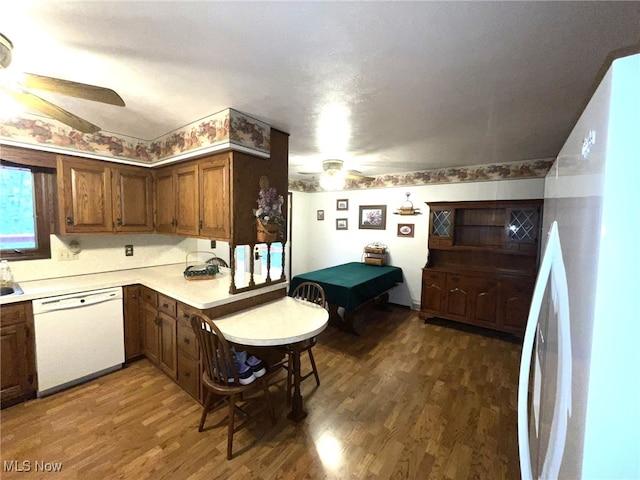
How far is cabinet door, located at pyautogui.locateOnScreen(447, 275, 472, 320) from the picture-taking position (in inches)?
145

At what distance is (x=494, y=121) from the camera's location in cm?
221

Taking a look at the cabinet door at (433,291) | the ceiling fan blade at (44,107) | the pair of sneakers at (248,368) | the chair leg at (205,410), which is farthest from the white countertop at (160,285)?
the cabinet door at (433,291)

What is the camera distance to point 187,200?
252 cm

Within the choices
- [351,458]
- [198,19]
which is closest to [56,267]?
[198,19]

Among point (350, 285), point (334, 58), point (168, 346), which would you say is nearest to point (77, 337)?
point (168, 346)

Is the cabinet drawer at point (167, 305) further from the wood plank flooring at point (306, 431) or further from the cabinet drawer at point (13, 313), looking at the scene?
the cabinet drawer at point (13, 313)

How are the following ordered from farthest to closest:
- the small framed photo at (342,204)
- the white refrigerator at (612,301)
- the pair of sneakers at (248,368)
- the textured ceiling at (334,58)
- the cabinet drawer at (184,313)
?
1. the small framed photo at (342,204)
2. the cabinet drawer at (184,313)
3. the pair of sneakers at (248,368)
4. the textured ceiling at (334,58)
5. the white refrigerator at (612,301)

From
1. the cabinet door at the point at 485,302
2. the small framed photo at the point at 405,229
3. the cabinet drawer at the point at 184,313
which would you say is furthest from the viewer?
the small framed photo at the point at 405,229

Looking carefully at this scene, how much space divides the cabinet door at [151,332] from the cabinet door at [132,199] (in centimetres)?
89

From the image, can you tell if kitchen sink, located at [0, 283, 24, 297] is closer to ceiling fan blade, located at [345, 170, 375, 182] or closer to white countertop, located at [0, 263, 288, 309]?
white countertop, located at [0, 263, 288, 309]

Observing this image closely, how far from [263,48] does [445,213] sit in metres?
3.47

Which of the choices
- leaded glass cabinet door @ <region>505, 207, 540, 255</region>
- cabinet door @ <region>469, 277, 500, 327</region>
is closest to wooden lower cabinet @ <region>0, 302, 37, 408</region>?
cabinet door @ <region>469, 277, 500, 327</region>

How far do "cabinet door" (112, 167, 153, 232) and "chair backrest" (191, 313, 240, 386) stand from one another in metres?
1.75

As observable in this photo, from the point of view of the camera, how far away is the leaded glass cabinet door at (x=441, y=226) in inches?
153
